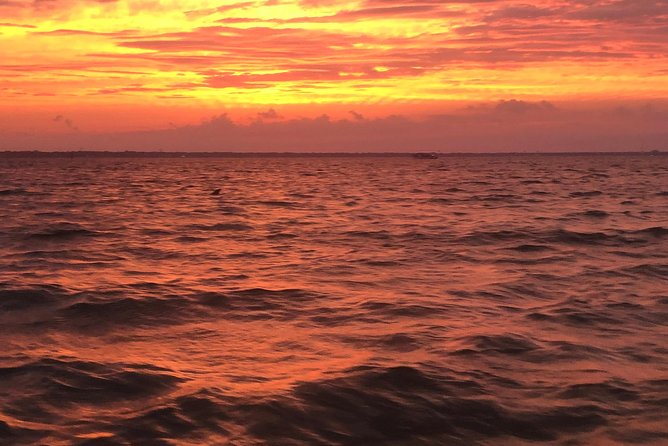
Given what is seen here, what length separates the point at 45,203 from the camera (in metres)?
39.6

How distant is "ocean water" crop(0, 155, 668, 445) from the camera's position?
7.24 metres

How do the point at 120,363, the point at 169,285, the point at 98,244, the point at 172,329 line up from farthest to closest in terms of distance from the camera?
1. the point at 98,244
2. the point at 169,285
3. the point at 172,329
4. the point at 120,363

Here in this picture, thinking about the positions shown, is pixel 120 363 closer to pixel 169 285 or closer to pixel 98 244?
pixel 169 285

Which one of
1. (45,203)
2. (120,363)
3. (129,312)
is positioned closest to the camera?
(120,363)

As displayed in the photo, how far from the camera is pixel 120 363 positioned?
9.17 m

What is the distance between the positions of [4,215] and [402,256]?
1961cm

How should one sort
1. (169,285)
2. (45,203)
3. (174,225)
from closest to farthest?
1. (169,285)
2. (174,225)
3. (45,203)

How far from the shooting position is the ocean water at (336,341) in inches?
285

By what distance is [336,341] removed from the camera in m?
10.3

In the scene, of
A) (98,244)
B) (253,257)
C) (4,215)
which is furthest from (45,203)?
(253,257)

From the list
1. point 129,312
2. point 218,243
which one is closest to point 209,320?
point 129,312

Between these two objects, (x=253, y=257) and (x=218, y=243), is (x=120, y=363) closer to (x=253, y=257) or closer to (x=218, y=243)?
(x=253, y=257)

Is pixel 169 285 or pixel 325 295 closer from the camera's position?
pixel 325 295

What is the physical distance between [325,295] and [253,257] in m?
5.75
